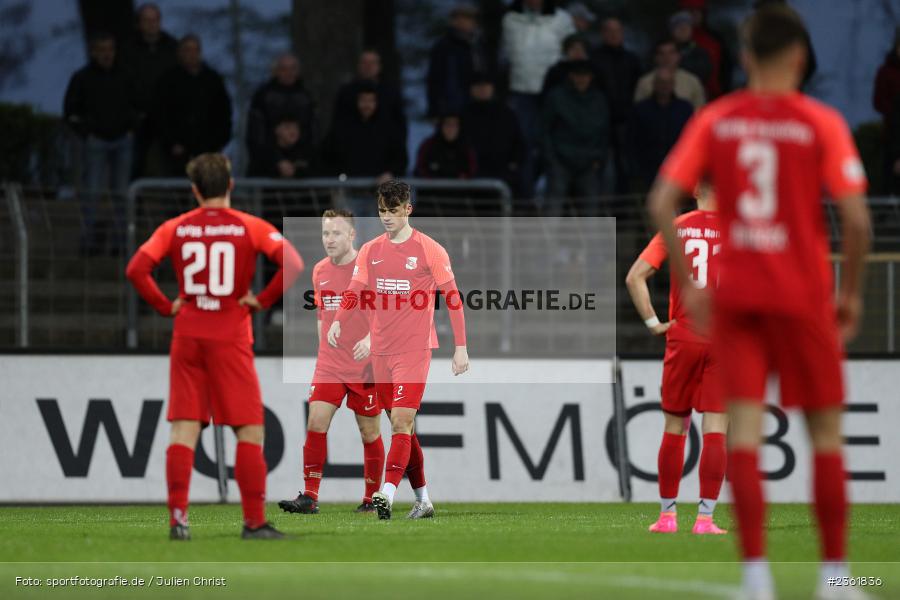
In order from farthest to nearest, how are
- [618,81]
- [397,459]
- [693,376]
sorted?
[618,81]
[397,459]
[693,376]

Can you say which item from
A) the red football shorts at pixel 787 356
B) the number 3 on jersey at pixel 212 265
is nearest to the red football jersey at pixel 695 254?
the number 3 on jersey at pixel 212 265

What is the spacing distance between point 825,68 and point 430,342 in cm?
978

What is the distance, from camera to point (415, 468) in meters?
11.6

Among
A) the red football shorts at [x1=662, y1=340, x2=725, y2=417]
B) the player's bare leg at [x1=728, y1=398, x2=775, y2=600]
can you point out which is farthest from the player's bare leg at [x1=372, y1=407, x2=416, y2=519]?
the player's bare leg at [x1=728, y1=398, x2=775, y2=600]

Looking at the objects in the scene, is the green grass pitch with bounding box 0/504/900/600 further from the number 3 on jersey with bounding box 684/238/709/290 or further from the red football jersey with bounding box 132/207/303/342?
the number 3 on jersey with bounding box 684/238/709/290

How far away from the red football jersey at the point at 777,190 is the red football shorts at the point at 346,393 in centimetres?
616

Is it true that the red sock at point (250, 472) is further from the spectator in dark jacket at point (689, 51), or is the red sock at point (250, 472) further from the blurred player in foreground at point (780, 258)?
the spectator in dark jacket at point (689, 51)

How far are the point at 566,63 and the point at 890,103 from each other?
3727 millimetres

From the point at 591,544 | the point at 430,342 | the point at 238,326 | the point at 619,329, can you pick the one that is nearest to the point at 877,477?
the point at 619,329

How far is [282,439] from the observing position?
1427 centimetres

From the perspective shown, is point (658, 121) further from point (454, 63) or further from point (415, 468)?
point (415, 468)

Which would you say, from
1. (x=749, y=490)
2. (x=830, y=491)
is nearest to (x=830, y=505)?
(x=830, y=491)

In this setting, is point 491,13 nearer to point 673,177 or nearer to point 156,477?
point 156,477

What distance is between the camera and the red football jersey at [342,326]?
39.1ft
